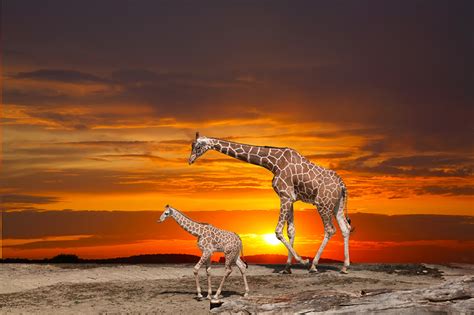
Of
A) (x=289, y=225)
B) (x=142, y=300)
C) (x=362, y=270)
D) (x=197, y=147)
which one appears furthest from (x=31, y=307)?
(x=362, y=270)

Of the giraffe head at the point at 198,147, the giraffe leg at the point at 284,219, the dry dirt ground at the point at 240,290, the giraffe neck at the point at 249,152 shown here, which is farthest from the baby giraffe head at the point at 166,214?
the giraffe leg at the point at 284,219

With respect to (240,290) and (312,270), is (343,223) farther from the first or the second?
(240,290)

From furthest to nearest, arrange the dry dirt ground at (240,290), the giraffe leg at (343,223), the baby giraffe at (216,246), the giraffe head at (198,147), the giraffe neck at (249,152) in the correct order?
the giraffe leg at (343,223) → the giraffe neck at (249,152) → the giraffe head at (198,147) → the baby giraffe at (216,246) → the dry dirt ground at (240,290)

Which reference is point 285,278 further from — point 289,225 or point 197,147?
point 197,147

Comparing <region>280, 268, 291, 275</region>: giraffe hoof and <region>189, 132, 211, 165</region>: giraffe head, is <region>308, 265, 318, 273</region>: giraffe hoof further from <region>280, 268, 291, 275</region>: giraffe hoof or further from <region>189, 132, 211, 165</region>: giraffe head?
<region>189, 132, 211, 165</region>: giraffe head

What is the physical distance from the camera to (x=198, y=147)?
67.2 feet

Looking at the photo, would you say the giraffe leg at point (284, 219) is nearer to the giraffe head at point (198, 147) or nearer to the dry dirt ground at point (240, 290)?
the dry dirt ground at point (240, 290)

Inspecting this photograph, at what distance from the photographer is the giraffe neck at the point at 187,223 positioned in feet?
55.4

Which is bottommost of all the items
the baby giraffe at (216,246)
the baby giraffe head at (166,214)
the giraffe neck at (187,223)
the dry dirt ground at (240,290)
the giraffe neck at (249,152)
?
the dry dirt ground at (240,290)

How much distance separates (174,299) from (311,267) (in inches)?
206

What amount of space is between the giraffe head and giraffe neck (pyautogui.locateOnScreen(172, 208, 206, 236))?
315 cm

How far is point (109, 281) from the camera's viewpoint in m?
20.2

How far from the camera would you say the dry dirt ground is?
11.6 meters

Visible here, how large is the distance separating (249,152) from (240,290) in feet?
15.6
